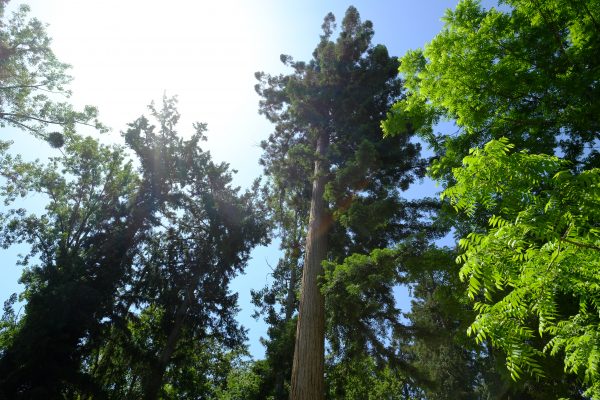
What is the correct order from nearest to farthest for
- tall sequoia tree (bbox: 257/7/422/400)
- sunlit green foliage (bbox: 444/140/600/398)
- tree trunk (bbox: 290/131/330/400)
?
sunlit green foliage (bbox: 444/140/600/398) < tree trunk (bbox: 290/131/330/400) < tall sequoia tree (bbox: 257/7/422/400)

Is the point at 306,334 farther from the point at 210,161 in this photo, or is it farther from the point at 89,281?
the point at 210,161

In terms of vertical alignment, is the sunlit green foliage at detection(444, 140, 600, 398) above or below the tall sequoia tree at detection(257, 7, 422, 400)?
below

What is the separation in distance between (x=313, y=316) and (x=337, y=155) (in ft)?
16.4

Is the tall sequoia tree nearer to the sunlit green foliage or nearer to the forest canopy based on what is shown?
the forest canopy

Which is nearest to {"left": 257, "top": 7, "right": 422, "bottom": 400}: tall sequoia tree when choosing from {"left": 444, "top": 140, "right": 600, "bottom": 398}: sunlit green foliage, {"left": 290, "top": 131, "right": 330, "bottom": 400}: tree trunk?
{"left": 290, "top": 131, "right": 330, "bottom": 400}: tree trunk

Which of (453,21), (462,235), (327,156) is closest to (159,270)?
(327,156)

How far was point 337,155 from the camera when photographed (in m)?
10.4

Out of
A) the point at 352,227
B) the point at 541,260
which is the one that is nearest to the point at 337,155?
the point at 352,227

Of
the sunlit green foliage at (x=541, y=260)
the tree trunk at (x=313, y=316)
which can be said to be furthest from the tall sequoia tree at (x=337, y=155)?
the sunlit green foliage at (x=541, y=260)

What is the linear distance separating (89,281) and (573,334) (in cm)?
1584

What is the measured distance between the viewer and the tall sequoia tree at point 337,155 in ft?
26.2

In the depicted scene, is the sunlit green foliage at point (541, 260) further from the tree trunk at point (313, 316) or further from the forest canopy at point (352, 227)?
the tree trunk at point (313, 316)

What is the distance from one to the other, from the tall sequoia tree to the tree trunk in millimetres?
18

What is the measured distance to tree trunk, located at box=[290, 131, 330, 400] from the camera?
653 centimetres
